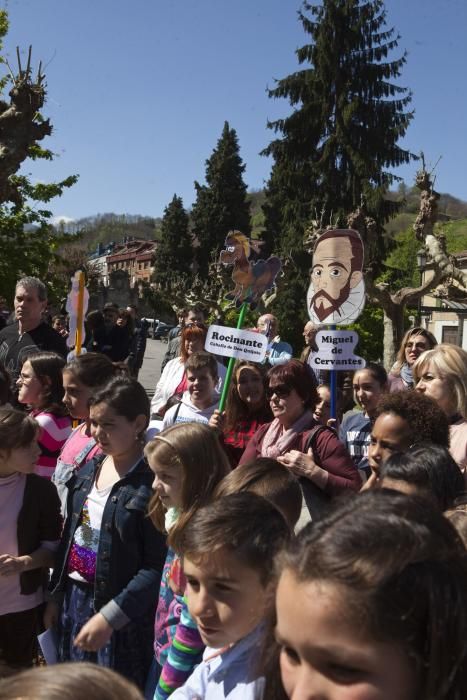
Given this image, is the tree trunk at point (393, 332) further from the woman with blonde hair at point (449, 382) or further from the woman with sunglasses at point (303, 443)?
the woman with sunglasses at point (303, 443)

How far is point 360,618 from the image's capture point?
1.04 m

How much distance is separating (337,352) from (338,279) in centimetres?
61

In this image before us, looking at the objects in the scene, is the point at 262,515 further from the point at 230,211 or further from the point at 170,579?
the point at 230,211

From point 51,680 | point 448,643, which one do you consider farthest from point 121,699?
point 448,643

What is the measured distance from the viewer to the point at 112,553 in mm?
2934

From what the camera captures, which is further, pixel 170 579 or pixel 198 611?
pixel 170 579

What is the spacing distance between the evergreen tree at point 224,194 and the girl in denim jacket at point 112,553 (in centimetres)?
5664

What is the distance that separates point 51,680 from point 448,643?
0.62m

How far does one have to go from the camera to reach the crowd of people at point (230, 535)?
105 cm

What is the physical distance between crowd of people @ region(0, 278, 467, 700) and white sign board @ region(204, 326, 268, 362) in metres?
0.13

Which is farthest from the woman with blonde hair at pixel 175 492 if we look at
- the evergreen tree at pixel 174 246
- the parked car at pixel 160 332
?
the evergreen tree at pixel 174 246

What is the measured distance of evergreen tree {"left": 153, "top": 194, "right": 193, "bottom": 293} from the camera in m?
64.9

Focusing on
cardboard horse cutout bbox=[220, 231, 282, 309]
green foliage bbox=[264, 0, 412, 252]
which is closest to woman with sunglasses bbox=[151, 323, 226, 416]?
cardboard horse cutout bbox=[220, 231, 282, 309]

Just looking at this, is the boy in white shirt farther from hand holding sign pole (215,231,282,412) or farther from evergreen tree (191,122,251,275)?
evergreen tree (191,122,251,275)
